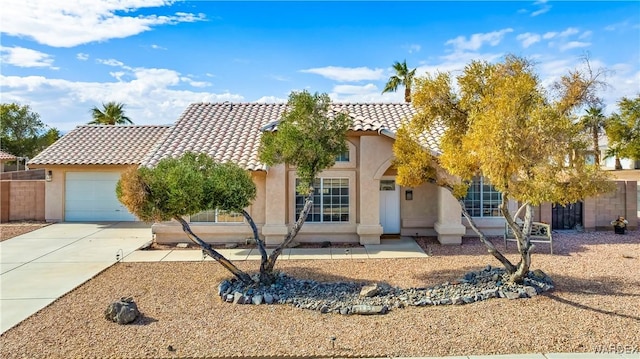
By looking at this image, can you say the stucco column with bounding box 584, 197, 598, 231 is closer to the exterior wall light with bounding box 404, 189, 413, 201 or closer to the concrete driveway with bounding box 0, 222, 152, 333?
the exterior wall light with bounding box 404, 189, 413, 201

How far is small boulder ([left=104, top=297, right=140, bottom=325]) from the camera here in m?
7.46

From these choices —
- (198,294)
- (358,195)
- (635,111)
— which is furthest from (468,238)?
(635,111)

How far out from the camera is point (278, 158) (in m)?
9.88

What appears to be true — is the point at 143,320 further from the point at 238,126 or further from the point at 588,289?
the point at 238,126

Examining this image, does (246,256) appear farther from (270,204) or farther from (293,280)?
(293,280)

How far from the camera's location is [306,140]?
30.7 feet

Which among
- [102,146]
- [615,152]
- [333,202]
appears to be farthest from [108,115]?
[615,152]

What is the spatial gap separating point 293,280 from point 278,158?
3.04m

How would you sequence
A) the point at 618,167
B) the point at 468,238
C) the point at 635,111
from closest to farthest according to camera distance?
the point at 468,238 → the point at 635,111 → the point at 618,167

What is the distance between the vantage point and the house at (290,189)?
46.4 ft

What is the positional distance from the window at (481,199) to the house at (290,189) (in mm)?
38

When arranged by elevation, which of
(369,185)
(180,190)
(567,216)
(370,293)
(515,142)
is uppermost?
(515,142)

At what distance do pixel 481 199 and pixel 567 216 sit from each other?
14.8 ft

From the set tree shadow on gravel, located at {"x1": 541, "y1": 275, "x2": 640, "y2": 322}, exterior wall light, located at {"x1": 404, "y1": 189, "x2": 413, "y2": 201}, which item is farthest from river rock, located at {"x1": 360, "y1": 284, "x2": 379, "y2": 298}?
exterior wall light, located at {"x1": 404, "y1": 189, "x2": 413, "y2": 201}
